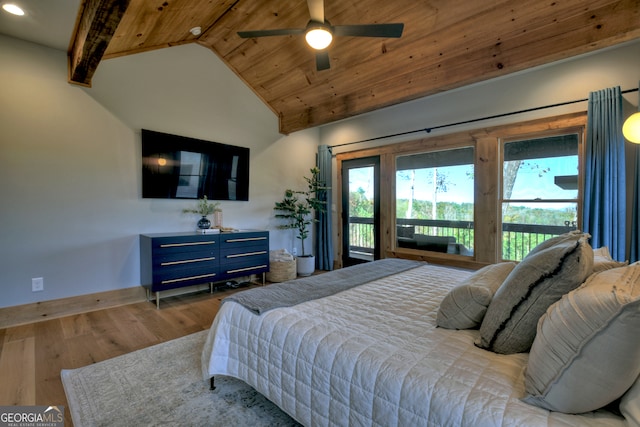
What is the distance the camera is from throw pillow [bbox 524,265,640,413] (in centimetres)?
75

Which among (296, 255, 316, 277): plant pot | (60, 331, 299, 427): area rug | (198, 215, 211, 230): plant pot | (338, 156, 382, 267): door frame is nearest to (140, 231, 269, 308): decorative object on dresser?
(198, 215, 211, 230): plant pot

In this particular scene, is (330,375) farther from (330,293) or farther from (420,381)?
(330,293)

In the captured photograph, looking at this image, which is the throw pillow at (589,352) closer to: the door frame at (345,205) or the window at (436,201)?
the window at (436,201)

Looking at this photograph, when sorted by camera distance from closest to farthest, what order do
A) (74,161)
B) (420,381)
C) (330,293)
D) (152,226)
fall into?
(420,381) → (330,293) → (74,161) → (152,226)

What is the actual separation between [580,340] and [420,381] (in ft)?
1.57

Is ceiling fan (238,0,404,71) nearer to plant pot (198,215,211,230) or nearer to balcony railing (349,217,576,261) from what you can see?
plant pot (198,215,211,230)

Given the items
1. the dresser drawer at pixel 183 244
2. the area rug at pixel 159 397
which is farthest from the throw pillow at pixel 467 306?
the dresser drawer at pixel 183 244

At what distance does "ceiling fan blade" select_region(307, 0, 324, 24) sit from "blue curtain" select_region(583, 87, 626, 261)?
2.79 metres

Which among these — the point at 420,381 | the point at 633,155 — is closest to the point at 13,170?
the point at 420,381

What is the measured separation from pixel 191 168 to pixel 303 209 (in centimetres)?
193

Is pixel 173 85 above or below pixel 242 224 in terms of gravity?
above

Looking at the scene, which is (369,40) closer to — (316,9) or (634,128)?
(316,9)

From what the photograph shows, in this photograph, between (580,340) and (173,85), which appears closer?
(580,340)

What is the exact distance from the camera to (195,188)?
393cm
